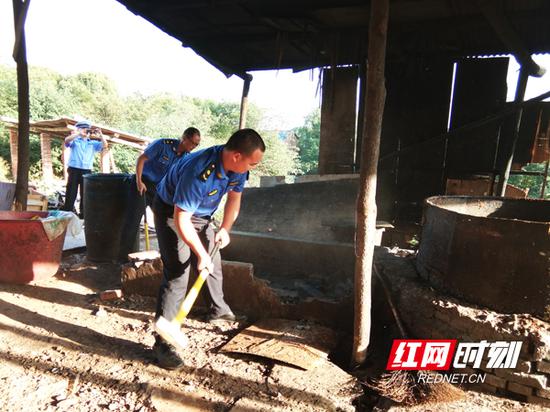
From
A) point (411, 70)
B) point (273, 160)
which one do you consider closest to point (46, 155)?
point (273, 160)

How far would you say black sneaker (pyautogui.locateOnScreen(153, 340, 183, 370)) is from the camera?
2.54 metres

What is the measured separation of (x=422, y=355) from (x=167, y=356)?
5.90 feet

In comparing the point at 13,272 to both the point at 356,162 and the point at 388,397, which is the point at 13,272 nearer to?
the point at 388,397

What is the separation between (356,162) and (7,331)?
5.19m

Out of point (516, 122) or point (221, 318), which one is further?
point (516, 122)

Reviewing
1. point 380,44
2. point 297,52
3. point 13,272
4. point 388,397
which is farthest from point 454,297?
point 297,52

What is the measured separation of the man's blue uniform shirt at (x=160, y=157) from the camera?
14.0 ft

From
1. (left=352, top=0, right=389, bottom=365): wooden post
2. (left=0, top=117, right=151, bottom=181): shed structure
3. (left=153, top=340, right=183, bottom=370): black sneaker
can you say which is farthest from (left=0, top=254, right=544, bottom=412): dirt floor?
(left=0, top=117, right=151, bottom=181): shed structure

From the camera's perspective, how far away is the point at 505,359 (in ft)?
7.54

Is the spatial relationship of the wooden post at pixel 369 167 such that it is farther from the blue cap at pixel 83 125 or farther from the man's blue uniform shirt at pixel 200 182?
the blue cap at pixel 83 125

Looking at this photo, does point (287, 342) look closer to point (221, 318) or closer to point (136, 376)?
point (221, 318)

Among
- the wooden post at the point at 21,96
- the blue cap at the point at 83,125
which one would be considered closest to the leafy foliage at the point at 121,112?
the blue cap at the point at 83,125

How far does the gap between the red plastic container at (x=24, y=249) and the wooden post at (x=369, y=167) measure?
336cm

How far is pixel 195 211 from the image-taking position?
287 cm
